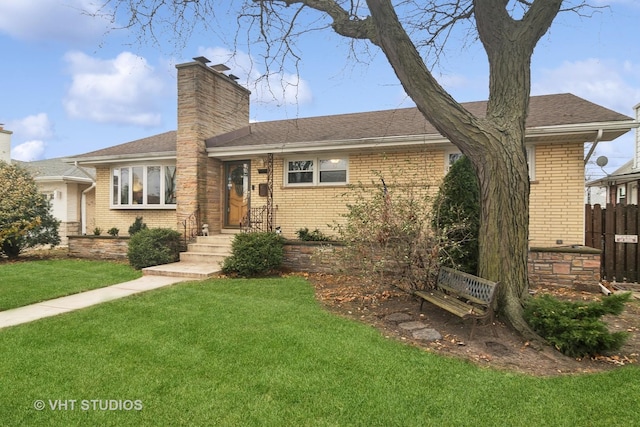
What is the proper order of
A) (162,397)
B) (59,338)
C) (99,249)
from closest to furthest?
1. (162,397)
2. (59,338)
3. (99,249)

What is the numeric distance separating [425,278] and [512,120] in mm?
2737

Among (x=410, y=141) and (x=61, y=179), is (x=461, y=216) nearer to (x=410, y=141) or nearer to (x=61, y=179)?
(x=410, y=141)

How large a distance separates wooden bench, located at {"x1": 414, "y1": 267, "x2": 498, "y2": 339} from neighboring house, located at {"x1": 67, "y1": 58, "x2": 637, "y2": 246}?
3.40 m

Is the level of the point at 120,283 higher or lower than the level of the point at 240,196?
lower

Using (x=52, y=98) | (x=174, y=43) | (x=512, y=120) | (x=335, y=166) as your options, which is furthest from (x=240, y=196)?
(x=512, y=120)

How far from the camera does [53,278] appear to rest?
8.38 m

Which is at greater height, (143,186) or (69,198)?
(143,186)

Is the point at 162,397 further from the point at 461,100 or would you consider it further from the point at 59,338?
the point at 461,100

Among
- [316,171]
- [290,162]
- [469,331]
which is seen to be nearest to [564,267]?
[469,331]

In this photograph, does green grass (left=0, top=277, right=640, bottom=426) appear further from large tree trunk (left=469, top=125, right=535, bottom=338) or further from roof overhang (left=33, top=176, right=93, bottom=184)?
roof overhang (left=33, top=176, right=93, bottom=184)

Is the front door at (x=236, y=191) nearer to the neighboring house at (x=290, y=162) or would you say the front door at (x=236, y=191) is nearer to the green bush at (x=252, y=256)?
the neighboring house at (x=290, y=162)

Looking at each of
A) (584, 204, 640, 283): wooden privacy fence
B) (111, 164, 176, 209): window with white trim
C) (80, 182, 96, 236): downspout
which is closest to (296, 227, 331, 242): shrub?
(111, 164, 176, 209): window with white trim

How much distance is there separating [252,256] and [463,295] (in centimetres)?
502

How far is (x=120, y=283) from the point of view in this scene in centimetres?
809
